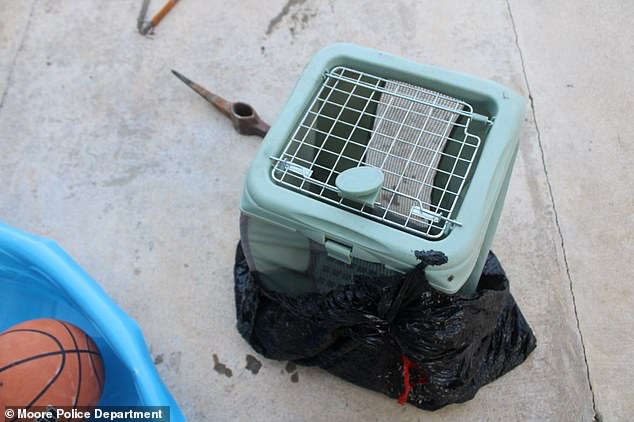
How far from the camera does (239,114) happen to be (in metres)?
1.51

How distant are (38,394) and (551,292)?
1129 mm

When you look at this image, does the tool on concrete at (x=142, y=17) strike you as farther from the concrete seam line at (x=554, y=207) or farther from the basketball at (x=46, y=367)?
the concrete seam line at (x=554, y=207)

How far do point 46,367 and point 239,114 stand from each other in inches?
32.8

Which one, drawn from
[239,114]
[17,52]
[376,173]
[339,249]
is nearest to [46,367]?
[339,249]

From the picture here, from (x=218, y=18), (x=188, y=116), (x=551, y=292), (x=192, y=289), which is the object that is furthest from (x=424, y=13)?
(x=192, y=289)

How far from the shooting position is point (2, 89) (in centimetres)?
160

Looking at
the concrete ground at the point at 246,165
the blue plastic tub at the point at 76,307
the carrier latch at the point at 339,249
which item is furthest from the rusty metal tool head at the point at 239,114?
the carrier latch at the point at 339,249

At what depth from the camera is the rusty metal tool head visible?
58.7 inches

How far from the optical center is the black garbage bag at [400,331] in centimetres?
87

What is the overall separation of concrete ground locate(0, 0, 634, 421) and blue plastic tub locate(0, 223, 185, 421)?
0.12 meters

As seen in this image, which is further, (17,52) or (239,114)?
(17,52)

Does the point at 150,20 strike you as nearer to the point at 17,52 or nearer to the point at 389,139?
the point at 17,52

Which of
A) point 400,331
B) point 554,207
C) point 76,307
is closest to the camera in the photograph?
point 400,331

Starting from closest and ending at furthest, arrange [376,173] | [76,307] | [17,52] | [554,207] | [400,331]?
[376,173] → [400,331] → [76,307] → [554,207] → [17,52]
